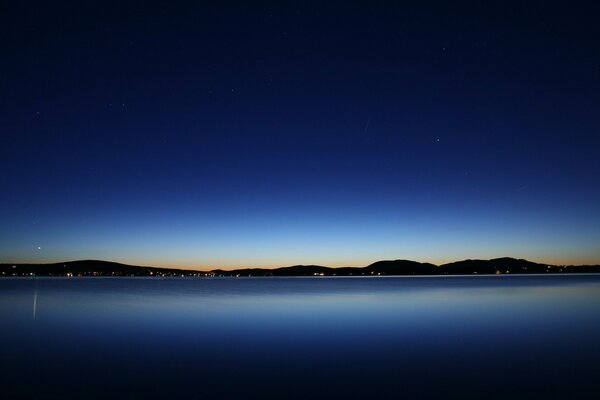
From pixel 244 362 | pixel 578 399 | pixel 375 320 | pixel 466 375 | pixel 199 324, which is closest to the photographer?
pixel 578 399

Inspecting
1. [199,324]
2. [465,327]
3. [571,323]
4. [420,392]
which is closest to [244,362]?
[420,392]

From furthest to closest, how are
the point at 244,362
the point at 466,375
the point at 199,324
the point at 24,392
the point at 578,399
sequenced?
the point at 199,324 < the point at 244,362 < the point at 466,375 < the point at 24,392 < the point at 578,399

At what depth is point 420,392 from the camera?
14.1m

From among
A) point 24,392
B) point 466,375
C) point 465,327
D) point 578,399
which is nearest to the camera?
point 578,399

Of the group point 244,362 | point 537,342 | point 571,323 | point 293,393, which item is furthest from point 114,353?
point 571,323

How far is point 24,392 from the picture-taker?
14.0 m

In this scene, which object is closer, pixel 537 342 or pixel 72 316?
pixel 537 342

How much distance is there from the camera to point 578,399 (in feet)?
43.0

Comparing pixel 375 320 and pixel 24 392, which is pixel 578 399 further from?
pixel 375 320

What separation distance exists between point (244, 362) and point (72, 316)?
22.8 meters

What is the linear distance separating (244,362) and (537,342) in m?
13.7

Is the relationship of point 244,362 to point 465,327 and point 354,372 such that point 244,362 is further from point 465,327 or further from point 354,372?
point 465,327

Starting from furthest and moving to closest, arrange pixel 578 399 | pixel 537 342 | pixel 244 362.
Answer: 1. pixel 537 342
2. pixel 244 362
3. pixel 578 399

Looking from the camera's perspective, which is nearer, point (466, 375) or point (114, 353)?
point (466, 375)
